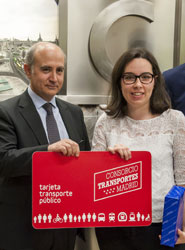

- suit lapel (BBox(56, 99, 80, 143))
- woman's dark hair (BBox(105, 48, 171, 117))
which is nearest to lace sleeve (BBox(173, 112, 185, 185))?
woman's dark hair (BBox(105, 48, 171, 117))

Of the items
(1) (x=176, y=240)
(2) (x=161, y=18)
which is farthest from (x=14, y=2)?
(1) (x=176, y=240)

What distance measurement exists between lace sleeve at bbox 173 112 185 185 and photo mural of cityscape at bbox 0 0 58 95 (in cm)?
133

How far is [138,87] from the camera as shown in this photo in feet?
4.35

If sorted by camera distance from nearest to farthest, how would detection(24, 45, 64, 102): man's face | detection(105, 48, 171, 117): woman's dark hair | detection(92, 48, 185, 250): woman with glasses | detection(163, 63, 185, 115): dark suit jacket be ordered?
detection(92, 48, 185, 250): woman with glasses → detection(105, 48, 171, 117): woman's dark hair → detection(24, 45, 64, 102): man's face → detection(163, 63, 185, 115): dark suit jacket

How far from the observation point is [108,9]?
86.1 inches

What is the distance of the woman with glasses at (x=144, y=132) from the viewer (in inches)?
50.7

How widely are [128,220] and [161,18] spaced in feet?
5.80

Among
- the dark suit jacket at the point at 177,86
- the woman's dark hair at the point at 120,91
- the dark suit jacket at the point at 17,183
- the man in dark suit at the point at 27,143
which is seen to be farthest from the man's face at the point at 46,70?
the dark suit jacket at the point at 177,86

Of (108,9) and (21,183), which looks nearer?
(21,183)

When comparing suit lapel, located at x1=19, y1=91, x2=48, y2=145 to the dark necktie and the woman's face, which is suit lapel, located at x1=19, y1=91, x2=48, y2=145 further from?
the woman's face

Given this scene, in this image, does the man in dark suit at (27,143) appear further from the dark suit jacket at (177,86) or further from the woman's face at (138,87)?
the dark suit jacket at (177,86)

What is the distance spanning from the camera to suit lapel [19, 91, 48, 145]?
1.45 m

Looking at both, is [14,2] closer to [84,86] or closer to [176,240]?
[84,86]

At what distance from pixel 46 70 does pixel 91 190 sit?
0.69 meters
